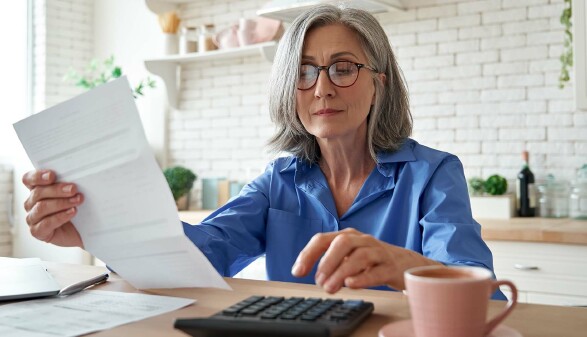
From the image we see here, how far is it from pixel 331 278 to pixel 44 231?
2.31 ft

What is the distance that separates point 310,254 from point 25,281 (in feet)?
2.36

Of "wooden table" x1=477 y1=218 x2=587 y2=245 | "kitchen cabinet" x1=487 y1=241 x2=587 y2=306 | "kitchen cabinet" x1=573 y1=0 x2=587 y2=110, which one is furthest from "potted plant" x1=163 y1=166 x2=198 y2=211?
"kitchen cabinet" x1=573 y1=0 x2=587 y2=110

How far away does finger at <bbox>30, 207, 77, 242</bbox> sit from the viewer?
1407mm

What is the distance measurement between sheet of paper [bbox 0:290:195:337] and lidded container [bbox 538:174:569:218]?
270cm

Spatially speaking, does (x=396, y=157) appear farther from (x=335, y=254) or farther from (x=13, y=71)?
(x=13, y=71)

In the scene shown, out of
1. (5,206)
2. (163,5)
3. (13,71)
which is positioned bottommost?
(5,206)

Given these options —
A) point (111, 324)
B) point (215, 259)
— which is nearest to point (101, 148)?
point (111, 324)

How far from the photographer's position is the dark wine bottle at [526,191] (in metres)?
3.57

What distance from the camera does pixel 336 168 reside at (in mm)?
2080

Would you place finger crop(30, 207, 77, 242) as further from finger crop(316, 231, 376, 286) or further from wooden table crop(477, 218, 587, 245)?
wooden table crop(477, 218, 587, 245)

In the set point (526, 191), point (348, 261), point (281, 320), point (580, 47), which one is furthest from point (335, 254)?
point (526, 191)

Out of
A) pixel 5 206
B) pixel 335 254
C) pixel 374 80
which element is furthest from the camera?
pixel 5 206

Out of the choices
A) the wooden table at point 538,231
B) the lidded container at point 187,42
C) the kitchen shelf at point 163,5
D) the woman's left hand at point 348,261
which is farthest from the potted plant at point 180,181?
the woman's left hand at point 348,261

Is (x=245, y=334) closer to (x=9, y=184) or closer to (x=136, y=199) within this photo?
(x=136, y=199)
